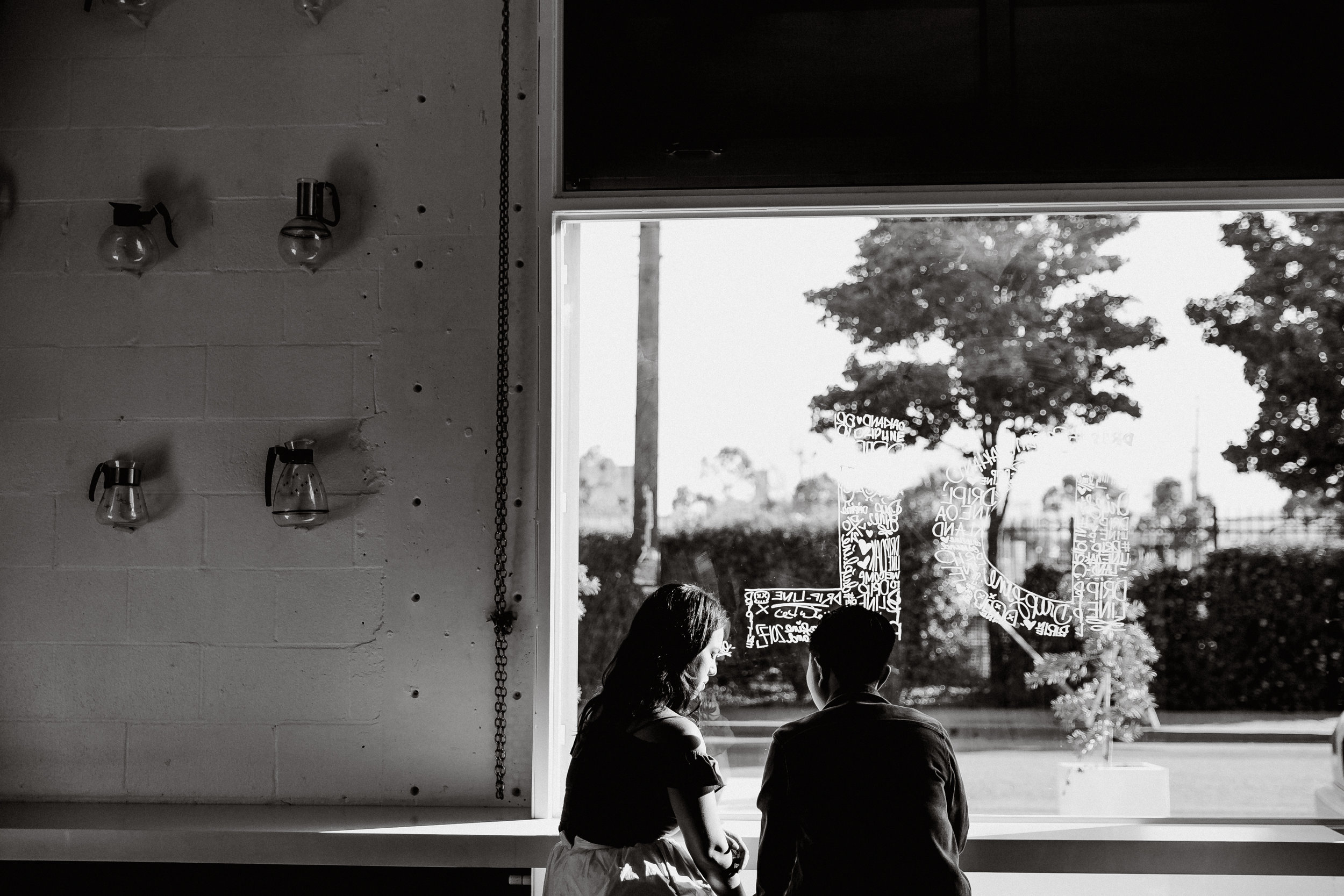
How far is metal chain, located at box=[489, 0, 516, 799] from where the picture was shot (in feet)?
8.05

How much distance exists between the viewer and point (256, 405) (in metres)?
2.53

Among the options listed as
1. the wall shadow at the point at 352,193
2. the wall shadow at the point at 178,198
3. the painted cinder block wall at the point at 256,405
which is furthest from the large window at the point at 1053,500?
the wall shadow at the point at 178,198

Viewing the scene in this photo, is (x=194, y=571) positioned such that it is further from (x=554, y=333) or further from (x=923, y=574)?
(x=923, y=574)

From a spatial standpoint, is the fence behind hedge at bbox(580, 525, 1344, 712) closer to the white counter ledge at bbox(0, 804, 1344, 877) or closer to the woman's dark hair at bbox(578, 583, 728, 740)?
the white counter ledge at bbox(0, 804, 1344, 877)

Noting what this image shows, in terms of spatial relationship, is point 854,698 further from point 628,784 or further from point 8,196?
point 8,196

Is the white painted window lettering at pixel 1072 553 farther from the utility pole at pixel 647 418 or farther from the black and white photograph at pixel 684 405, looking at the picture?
the utility pole at pixel 647 418

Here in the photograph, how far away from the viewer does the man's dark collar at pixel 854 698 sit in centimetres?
173

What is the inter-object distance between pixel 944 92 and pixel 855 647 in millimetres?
1480

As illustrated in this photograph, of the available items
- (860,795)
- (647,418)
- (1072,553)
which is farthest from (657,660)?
(1072,553)

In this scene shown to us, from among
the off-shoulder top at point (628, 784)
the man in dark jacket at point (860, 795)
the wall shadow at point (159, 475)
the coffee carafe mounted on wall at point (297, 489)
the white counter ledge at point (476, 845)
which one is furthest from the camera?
the wall shadow at point (159, 475)

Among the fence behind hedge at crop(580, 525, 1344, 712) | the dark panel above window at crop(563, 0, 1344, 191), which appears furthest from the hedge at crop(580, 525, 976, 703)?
the dark panel above window at crop(563, 0, 1344, 191)

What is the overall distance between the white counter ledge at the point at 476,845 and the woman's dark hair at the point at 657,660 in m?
0.63

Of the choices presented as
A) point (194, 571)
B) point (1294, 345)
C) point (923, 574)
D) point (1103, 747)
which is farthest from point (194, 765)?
point (1294, 345)

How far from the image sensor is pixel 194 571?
2516 mm
